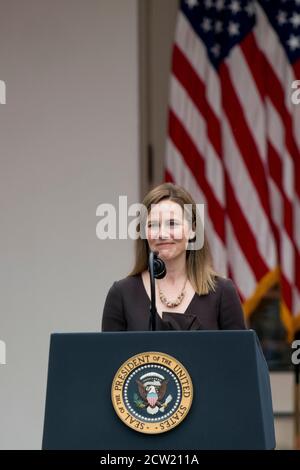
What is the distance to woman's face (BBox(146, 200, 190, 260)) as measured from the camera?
9.10 ft

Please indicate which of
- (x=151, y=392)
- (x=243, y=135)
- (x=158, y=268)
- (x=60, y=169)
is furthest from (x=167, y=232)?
(x=243, y=135)

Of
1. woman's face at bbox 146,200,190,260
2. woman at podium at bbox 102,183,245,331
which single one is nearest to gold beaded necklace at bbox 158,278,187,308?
woman at podium at bbox 102,183,245,331

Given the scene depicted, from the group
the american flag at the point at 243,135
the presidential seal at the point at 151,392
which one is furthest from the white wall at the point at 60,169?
the presidential seal at the point at 151,392

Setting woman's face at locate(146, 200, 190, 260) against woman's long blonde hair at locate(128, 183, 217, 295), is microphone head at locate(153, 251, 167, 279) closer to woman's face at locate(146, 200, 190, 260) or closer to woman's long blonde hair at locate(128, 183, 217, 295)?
woman's face at locate(146, 200, 190, 260)

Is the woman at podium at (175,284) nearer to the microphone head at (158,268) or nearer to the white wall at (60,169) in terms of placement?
the microphone head at (158,268)

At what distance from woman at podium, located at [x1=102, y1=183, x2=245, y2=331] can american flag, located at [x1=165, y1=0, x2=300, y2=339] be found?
2708mm

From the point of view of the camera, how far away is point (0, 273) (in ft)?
17.2

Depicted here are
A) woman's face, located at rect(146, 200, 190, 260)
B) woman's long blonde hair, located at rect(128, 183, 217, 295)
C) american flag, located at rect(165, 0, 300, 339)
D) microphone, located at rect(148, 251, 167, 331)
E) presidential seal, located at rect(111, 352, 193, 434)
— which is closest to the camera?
presidential seal, located at rect(111, 352, 193, 434)

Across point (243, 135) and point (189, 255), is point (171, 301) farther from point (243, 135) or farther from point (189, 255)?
point (243, 135)

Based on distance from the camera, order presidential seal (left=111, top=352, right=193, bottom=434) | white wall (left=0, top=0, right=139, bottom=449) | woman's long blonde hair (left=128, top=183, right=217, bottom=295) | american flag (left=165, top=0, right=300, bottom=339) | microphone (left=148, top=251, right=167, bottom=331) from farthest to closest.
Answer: american flag (left=165, top=0, right=300, bottom=339) → white wall (left=0, top=0, right=139, bottom=449) → woman's long blonde hair (left=128, top=183, right=217, bottom=295) → microphone (left=148, top=251, right=167, bottom=331) → presidential seal (left=111, top=352, right=193, bottom=434)

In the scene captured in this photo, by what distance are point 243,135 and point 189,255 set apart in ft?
9.41

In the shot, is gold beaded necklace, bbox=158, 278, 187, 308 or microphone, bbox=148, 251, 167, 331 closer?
microphone, bbox=148, 251, 167, 331
